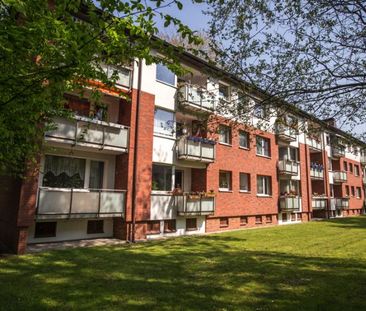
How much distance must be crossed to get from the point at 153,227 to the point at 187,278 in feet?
26.6

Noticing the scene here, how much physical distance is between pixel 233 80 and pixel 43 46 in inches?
204

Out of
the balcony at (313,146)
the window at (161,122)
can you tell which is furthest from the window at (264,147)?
the window at (161,122)

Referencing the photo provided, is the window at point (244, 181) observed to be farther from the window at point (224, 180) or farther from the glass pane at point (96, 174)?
the glass pane at point (96, 174)

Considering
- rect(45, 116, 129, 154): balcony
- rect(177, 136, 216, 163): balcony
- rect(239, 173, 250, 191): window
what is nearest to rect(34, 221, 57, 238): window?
rect(45, 116, 129, 154): balcony

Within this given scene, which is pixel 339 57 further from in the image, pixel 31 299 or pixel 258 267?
pixel 31 299

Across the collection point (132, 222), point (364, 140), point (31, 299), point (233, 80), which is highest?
point (233, 80)

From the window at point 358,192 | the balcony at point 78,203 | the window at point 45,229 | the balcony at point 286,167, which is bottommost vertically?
the window at point 45,229

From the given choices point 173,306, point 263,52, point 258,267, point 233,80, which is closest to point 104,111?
point 233,80

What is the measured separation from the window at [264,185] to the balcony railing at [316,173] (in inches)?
318

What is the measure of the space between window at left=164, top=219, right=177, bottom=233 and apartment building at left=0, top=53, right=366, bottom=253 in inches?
2.1

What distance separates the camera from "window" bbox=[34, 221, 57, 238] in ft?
43.5

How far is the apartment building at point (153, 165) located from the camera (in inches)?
410

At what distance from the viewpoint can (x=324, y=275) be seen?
28.0ft

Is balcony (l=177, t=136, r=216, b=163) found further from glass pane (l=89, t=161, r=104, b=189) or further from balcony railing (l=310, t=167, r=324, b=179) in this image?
balcony railing (l=310, t=167, r=324, b=179)
